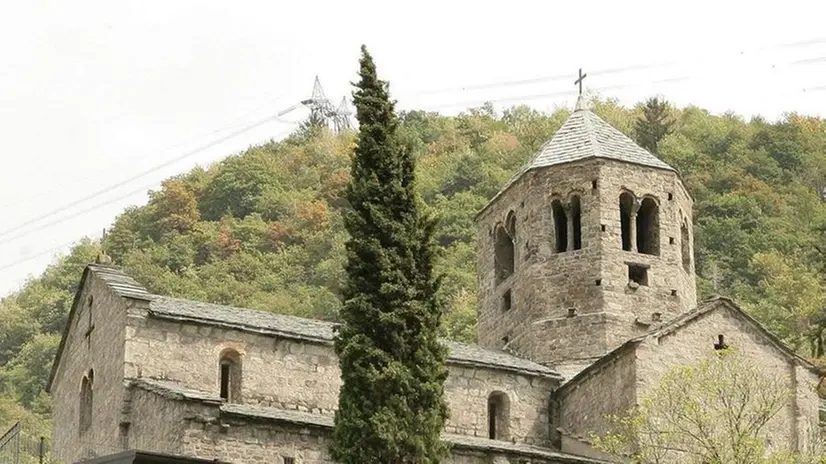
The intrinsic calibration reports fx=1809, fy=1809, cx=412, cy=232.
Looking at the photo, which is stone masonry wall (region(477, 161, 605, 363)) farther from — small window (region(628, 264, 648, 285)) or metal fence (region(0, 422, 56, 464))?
metal fence (region(0, 422, 56, 464))

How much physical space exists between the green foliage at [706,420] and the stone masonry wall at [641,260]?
269 inches

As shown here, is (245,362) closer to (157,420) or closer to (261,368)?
(261,368)

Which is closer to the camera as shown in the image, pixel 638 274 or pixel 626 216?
pixel 638 274

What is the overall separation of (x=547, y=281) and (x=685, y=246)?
3.90 m

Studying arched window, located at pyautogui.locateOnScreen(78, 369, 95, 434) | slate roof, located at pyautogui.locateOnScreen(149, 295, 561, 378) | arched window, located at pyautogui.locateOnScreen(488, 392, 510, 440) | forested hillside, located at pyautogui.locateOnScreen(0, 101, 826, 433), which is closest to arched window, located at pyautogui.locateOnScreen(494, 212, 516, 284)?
slate roof, located at pyautogui.locateOnScreen(149, 295, 561, 378)

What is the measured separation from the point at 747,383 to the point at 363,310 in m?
7.08

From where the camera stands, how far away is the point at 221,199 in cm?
9262

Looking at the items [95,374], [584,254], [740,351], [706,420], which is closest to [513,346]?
[584,254]

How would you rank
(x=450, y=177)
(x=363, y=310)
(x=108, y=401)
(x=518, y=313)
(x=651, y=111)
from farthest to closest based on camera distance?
(x=651, y=111), (x=450, y=177), (x=518, y=313), (x=108, y=401), (x=363, y=310)

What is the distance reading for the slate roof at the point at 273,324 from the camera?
124 feet

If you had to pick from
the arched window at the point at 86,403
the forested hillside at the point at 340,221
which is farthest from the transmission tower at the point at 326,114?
the arched window at the point at 86,403

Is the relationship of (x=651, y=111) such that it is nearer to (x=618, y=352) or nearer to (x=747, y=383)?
(x=618, y=352)

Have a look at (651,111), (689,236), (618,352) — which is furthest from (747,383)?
(651,111)

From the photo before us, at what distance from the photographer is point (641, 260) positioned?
141ft
